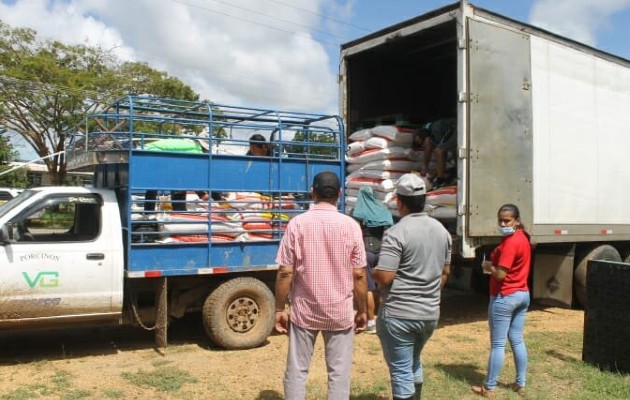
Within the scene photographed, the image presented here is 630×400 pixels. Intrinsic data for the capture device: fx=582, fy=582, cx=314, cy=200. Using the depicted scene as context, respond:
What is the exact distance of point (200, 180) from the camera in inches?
234

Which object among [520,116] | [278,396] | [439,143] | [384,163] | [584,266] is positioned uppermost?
[520,116]

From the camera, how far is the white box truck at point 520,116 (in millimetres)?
6484

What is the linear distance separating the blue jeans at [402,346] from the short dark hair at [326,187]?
0.81 meters

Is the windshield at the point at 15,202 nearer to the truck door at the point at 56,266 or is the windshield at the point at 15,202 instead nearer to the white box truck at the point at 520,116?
the truck door at the point at 56,266

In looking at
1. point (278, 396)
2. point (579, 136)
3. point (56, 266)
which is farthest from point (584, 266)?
point (56, 266)

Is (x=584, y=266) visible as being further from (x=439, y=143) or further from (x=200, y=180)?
(x=200, y=180)

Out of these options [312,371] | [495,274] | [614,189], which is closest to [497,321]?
[495,274]

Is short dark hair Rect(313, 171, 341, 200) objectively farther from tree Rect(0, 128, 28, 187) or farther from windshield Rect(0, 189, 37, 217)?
tree Rect(0, 128, 28, 187)

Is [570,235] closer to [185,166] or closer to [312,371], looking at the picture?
[312,371]

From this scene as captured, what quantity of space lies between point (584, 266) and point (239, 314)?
16.3 ft

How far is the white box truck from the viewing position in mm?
6484

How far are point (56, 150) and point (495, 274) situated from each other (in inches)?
904

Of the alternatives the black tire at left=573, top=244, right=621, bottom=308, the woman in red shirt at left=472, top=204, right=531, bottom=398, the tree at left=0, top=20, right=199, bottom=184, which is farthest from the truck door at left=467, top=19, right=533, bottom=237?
the tree at left=0, top=20, right=199, bottom=184

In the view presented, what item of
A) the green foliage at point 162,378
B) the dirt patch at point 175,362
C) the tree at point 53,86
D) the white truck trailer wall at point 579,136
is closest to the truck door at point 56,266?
the dirt patch at point 175,362
